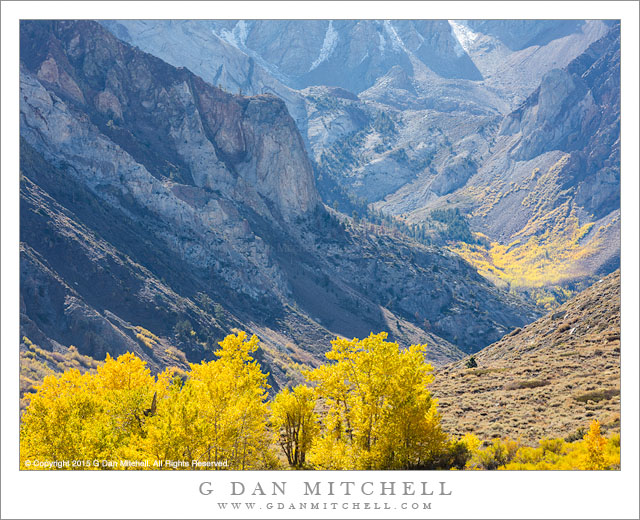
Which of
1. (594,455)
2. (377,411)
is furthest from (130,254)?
(594,455)

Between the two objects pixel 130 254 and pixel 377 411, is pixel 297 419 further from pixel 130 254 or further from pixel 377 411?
pixel 130 254

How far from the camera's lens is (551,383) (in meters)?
51.3

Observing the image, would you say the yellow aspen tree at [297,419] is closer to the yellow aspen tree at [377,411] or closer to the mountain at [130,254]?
the yellow aspen tree at [377,411]

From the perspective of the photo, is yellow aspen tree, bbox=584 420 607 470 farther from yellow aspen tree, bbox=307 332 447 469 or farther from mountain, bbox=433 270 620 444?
yellow aspen tree, bbox=307 332 447 469

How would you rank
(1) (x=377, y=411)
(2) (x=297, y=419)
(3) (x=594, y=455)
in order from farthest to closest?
(2) (x=297, y=419) < (1) (x=377, y=411) < (3) (x=594, y=455)

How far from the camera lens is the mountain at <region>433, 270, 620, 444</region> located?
42719 millimetres

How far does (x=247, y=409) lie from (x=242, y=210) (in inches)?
6440

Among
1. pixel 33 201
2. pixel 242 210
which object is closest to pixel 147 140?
pixel 242 210

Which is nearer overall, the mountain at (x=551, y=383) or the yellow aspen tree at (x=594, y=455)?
the yellow aspen tree at (x=594, y=455)

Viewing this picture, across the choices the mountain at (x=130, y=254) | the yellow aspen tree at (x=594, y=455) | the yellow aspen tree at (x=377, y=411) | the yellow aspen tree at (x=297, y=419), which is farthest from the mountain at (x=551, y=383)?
the mountain at (x=130, y=254)

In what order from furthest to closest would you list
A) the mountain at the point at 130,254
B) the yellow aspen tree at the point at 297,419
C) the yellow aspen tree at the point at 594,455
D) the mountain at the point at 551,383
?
the mountain at the point at 130,254
the mountain at the point at 551,383
the yellow aspen tree at the point at 297,419
the yellow aspen tree at the point at 594,455

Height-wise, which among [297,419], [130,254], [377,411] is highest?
[130,254]

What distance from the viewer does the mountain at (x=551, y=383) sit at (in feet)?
140

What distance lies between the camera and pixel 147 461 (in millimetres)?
35188
